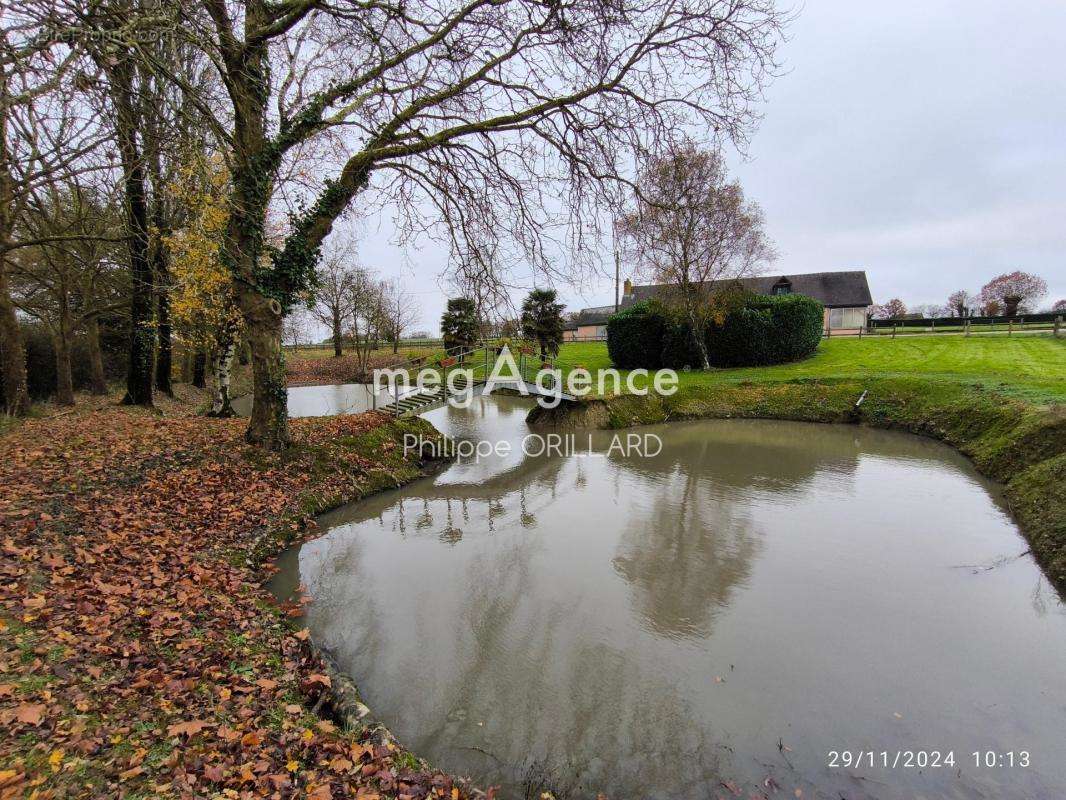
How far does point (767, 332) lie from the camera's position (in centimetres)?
2223

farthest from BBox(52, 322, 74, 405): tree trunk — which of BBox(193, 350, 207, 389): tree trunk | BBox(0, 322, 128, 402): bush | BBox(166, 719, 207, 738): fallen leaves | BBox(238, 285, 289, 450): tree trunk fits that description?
BBox(166, 719, 207, 738): fallen leaves

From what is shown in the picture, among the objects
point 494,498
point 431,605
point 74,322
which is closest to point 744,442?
point 494,498

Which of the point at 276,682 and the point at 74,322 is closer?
the point at 276,682

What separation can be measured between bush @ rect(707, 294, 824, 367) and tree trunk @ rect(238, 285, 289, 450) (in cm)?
1911

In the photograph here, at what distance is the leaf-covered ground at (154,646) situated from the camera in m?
2.66

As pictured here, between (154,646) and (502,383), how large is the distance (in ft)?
40.5

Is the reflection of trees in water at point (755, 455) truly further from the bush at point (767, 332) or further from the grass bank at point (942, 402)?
the bush at point (767, 332)

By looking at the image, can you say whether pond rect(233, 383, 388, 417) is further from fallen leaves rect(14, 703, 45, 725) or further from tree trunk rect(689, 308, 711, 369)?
fallen leaves rect(14, 703, 45, 725)

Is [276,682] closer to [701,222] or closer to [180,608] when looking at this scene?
[180,608]

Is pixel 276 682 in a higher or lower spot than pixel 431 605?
higher

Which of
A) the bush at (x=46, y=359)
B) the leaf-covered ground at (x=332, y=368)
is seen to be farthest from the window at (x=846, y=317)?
the bush at (x=46, y=359)

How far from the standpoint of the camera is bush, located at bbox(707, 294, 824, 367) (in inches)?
872

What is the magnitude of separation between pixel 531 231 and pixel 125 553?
644 centimetres

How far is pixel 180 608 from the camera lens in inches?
176
